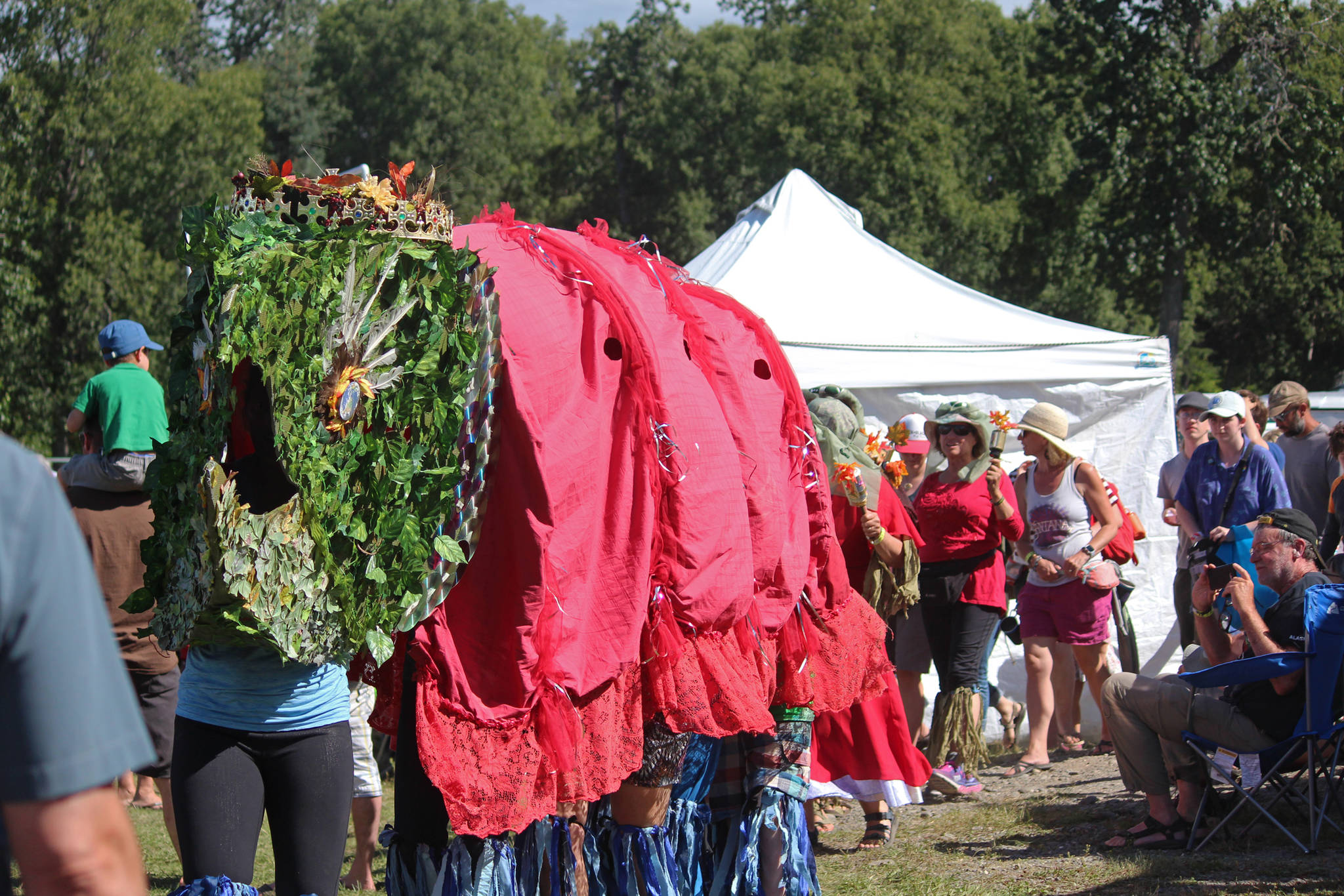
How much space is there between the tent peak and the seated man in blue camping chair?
18.3ft

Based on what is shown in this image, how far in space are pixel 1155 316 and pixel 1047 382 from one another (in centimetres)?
2752

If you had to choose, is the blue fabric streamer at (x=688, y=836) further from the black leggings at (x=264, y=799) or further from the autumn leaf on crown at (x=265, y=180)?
the autumn leaf on crown at (x=265, y=180)

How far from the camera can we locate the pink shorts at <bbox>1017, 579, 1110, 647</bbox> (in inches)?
271

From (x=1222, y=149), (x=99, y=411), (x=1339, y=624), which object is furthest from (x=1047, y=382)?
(x=1222, y=149)

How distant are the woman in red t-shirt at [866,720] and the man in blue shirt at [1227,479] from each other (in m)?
2.23

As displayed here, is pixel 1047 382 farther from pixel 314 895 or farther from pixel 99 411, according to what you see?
pixel 314 895

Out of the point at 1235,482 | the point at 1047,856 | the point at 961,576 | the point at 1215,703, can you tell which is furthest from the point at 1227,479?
the point at 1047,856

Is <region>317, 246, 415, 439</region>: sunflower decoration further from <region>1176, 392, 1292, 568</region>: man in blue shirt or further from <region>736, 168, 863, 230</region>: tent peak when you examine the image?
<region>736, 168, 863, 230</region>: tent peak

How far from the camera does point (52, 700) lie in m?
1.19

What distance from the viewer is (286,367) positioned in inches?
93.7

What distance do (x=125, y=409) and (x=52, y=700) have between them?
3.61m

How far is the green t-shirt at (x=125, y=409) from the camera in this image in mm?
4512

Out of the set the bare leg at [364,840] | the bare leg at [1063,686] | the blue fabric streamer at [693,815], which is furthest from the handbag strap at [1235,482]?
the bare leg at [364,840]

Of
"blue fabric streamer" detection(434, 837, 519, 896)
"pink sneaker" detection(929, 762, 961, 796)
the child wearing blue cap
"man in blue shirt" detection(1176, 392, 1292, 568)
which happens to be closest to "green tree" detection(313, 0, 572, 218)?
"man in blue shirt" detection(1176, 392, 1292, 568)
